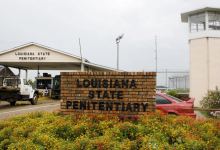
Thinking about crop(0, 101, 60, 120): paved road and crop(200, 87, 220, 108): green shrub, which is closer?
crop(0, 101, 60, 120): paved road

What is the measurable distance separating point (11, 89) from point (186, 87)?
3159cm

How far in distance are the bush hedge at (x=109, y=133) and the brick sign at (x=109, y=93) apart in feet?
2.22

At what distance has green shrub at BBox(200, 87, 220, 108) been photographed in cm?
2983

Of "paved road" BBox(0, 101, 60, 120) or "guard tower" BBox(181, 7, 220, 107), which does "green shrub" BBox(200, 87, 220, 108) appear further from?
"paved road" BBox(0, 101, 60, 120)

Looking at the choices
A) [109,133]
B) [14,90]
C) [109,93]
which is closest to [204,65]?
[14,90]

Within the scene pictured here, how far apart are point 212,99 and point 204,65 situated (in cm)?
403

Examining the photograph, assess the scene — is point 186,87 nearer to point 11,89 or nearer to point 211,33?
point 211,33

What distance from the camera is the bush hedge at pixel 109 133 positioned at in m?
7.64

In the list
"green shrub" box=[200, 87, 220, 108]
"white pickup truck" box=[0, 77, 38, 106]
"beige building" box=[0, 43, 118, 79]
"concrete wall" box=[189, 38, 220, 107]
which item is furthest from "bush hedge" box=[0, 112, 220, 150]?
"beige building" box=[0, 43, 118, 79]

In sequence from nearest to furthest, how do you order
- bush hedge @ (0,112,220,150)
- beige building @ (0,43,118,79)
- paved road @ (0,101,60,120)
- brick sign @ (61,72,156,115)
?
bush hedge @ (0,112,220,150) < brick sign @ (61,72,156,115) < paved road @ (0,101,60,120) < beige building @ (0,43,118,79)

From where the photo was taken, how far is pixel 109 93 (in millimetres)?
10945

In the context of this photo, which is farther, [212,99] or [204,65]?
[204,65]

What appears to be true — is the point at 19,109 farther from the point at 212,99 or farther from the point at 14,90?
the point at 212,99

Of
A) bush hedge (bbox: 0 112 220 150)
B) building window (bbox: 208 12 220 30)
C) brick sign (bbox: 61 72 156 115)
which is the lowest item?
bush hedge (bbox: 0 112 220 150)
